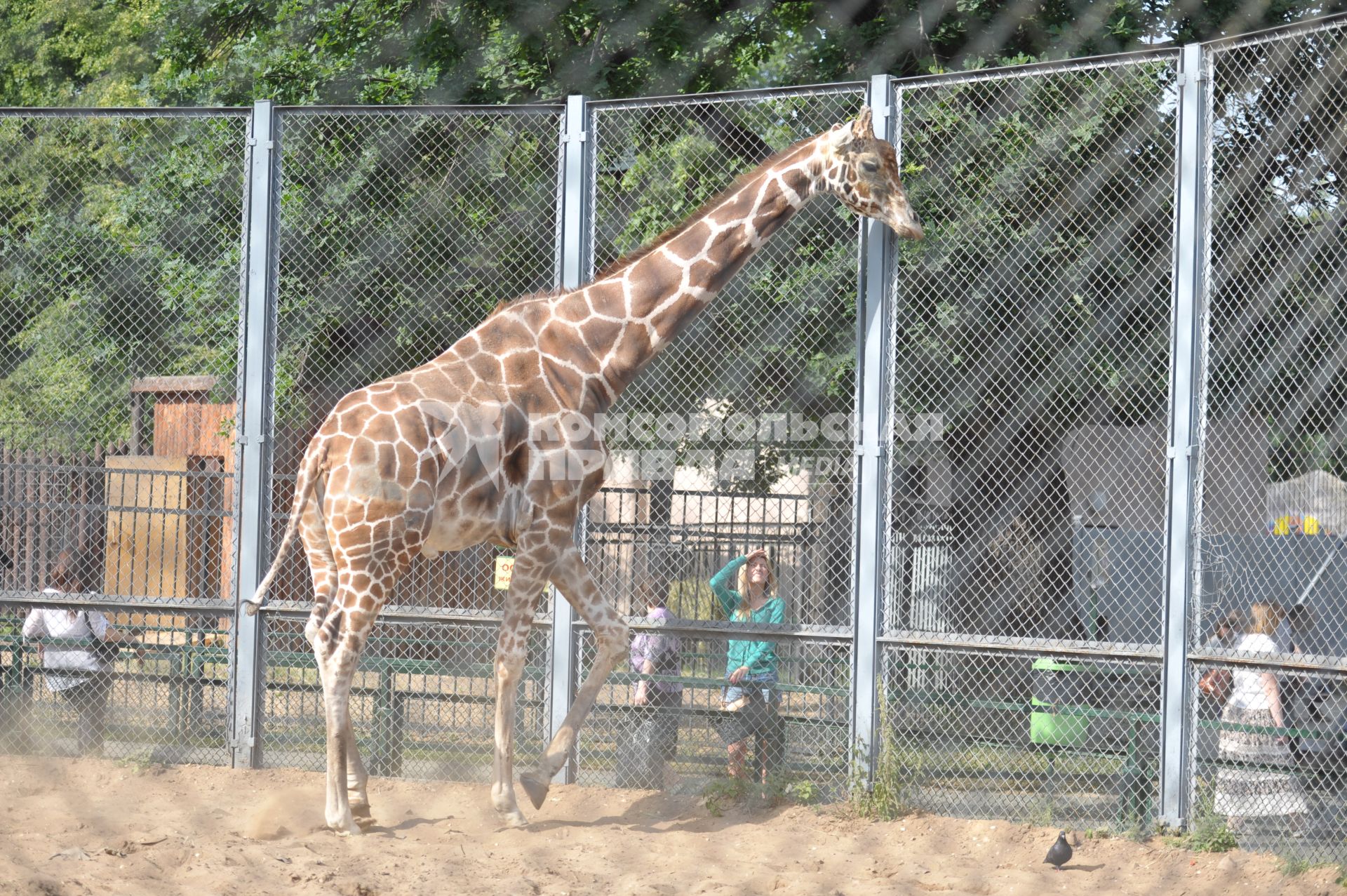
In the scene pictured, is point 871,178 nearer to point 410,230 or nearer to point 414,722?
point 414,722

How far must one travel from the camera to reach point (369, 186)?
378 inches

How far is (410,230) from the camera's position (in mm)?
9914

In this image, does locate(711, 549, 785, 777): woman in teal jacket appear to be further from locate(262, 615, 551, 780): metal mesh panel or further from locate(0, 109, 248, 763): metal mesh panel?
locate(0, 109, 248, 763): metal mesh panel

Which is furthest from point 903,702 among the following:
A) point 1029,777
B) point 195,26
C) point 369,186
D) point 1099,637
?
point 195,26

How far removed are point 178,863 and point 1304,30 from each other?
5.57 meters

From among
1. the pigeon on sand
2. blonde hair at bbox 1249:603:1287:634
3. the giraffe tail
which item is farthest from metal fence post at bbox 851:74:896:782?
the giraffe tail

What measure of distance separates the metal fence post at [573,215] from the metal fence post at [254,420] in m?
1.56

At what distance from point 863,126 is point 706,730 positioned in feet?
10.6

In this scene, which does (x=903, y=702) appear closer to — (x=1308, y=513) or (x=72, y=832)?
(x=72, y=832)

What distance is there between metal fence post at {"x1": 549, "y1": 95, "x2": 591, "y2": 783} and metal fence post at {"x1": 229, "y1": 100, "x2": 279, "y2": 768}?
1555mm

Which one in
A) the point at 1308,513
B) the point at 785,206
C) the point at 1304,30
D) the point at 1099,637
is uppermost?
the point at 1304,30

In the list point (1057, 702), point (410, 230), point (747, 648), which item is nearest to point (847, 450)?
point (747, 648)

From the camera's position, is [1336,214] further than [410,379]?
Yes

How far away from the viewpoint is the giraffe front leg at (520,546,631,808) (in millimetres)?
6301
